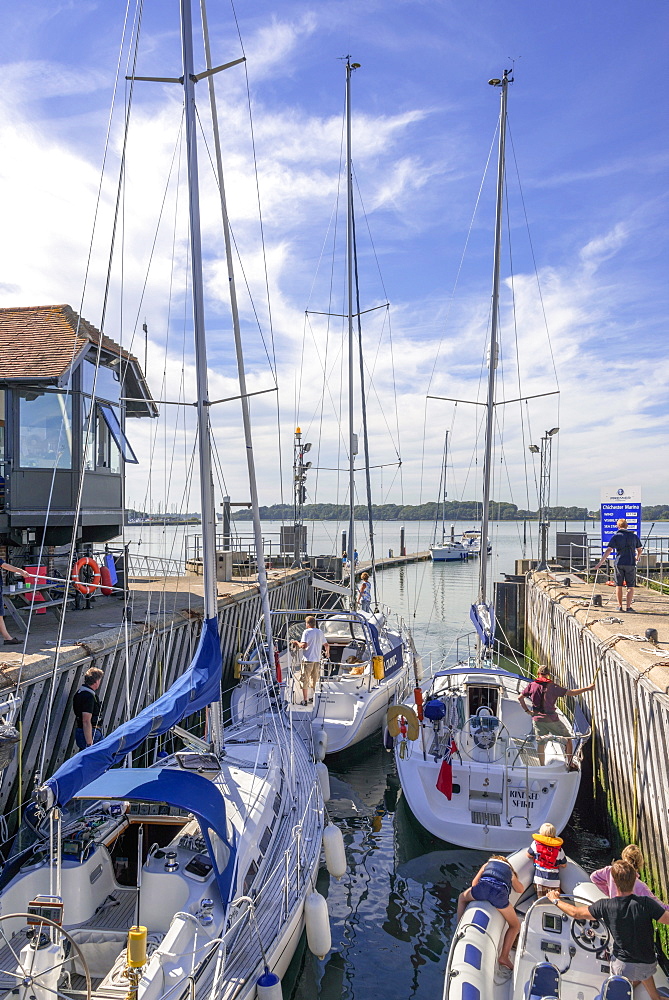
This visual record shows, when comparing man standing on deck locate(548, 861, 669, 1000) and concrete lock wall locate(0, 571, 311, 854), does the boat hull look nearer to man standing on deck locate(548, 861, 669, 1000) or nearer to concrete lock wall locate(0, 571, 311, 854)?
man standing on deck locate(548, 861, 669, 1000)

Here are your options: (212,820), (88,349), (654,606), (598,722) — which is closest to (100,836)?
(212,820)

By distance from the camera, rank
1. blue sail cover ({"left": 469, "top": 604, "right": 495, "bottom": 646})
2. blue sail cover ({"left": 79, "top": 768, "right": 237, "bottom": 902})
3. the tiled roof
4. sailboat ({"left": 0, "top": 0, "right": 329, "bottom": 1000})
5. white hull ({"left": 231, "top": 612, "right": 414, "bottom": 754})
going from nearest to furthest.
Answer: sailboat ({"left": 0, "top": 0, "right": 329, "bottom": 1000})
blue sail cover ({"left": 79, "top": 768, "right": 237, "bottom": 902})
white hull ({"left": 231, "top": 612, "right": 414, "bottom": 754})
blue sail cover ({"left": 469, "top": 604, "right": 495, "bottom": 646})
the tiled roof

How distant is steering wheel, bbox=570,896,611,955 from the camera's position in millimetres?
5715

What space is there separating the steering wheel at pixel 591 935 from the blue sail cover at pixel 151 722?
4066 mm

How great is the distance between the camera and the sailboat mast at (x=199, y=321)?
8.09 m

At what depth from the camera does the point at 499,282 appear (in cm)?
1741

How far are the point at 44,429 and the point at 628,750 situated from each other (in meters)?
13.7

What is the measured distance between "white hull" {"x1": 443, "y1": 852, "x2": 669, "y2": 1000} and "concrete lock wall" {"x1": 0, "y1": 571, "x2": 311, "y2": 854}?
442cm

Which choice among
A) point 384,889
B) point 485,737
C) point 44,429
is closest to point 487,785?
point 485,737

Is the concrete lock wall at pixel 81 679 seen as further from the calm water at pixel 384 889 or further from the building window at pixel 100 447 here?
the building window at pixel 100 447

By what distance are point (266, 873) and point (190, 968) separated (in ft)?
5.76

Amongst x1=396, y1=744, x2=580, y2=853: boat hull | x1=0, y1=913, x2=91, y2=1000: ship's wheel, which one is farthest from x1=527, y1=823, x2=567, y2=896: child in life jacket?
x1=0, y1=913, x2=91, y2=1000: ship's wheel

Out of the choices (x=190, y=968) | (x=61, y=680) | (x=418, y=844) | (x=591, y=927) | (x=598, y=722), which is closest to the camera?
(x=190, y=968)

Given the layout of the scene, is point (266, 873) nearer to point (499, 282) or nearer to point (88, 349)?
point (88, 349)
